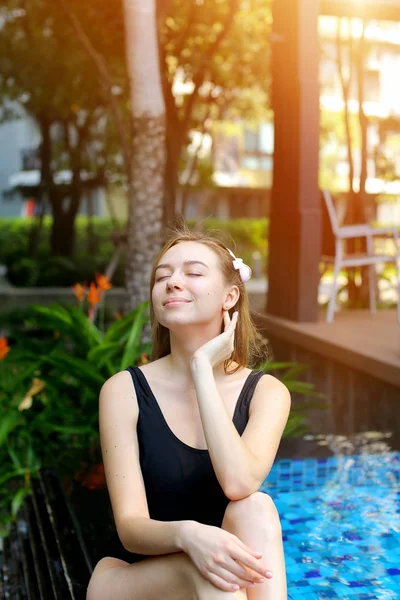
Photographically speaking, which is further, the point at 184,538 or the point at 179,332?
the point at 179,332

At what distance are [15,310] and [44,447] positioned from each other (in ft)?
22.3

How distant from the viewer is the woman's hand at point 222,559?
6.21 feet

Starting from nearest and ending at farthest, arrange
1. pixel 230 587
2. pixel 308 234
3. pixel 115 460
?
1. pixel 230 587
2. pixel 115 460
3. pixel 308 234

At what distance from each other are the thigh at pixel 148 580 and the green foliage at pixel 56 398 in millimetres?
1545

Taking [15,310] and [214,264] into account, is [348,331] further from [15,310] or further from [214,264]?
[15,310]

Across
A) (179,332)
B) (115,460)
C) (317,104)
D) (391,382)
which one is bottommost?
(391,382)

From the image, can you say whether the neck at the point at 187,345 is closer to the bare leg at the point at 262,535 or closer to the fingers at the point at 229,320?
the fingers at the point at 229,320

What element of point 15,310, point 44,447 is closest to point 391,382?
point 44,447

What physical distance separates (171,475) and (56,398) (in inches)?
77.4

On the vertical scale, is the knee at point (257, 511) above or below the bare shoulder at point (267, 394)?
below

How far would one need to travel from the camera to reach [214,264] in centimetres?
235

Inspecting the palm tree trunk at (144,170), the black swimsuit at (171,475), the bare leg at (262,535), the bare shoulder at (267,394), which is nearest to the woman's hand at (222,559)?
the bare leg at (262,535)

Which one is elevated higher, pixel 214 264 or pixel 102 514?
pixel 214 264

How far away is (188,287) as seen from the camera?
7.45ft
